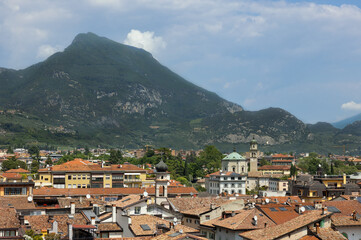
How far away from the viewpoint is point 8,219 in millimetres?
44875

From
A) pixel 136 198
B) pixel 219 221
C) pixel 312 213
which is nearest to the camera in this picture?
pixel 312 213

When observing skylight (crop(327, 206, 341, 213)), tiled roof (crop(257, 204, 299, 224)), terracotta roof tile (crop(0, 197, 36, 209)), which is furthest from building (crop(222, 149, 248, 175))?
tiled roof (crop(257, 204, 299, 224))

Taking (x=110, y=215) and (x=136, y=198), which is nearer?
(x=110, y=215)

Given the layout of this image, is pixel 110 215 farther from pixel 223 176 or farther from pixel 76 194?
pixel 223 176

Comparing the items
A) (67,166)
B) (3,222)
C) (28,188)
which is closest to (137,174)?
(67,166)

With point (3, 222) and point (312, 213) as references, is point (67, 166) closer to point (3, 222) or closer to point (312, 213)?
point (3, 222)

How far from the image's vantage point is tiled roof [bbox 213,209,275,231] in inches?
1905

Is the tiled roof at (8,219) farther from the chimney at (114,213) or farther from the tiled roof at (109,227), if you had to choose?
the chimney at (114,213)

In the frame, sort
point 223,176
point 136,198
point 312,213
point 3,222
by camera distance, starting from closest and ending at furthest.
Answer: point 312,213 → point 3,222 → point 136,198 → point 223,176

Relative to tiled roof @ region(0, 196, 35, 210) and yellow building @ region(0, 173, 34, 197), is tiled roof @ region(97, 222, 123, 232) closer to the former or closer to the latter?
tiled roof @ region(0, 196, 35, 210)

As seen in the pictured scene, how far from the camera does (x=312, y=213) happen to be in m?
40.9

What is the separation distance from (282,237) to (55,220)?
20978 millimetres

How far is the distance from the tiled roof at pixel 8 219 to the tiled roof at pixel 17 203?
10.4 m

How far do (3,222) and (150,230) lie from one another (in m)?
13.0
